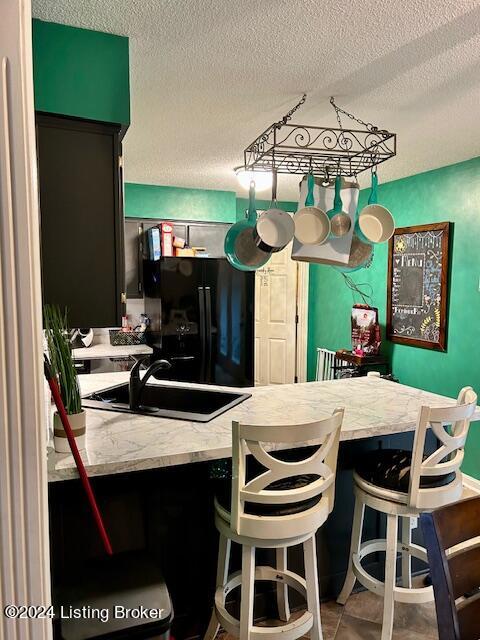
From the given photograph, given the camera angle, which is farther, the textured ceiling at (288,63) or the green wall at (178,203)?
the green wall at (178,203)

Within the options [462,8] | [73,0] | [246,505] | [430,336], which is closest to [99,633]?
[246,505]

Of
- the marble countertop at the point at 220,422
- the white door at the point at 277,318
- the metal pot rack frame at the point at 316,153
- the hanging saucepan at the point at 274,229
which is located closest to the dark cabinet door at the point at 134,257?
the white door at the point at 277,318

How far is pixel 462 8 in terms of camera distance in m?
1.56

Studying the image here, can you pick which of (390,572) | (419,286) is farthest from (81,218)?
(419,286)

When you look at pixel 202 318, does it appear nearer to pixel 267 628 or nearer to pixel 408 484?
pixel 408 484

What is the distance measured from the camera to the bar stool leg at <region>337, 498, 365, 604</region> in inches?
78.3

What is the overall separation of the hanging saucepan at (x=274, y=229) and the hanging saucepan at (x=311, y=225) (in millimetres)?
43

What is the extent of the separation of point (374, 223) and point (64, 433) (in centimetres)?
170

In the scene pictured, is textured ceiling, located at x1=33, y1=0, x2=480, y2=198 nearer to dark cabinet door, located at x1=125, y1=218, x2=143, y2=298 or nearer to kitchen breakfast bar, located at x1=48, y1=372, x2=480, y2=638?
dark cabinet door, located at x1=125, y1=218, x2=143, y2=298

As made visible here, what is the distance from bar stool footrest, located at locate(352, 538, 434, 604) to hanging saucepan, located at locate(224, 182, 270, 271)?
143 cm

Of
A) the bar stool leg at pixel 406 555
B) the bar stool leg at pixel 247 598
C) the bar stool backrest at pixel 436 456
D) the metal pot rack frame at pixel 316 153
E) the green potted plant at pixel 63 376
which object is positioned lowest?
the bar stool leg at pixel 406 555

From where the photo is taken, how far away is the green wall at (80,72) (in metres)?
1.71

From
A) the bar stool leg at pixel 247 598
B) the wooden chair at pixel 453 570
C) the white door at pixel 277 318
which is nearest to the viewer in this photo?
the wooden chair at pixel 453 570

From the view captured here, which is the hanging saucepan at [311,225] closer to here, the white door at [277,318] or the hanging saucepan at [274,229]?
the hanging saucepan at [274,229]
